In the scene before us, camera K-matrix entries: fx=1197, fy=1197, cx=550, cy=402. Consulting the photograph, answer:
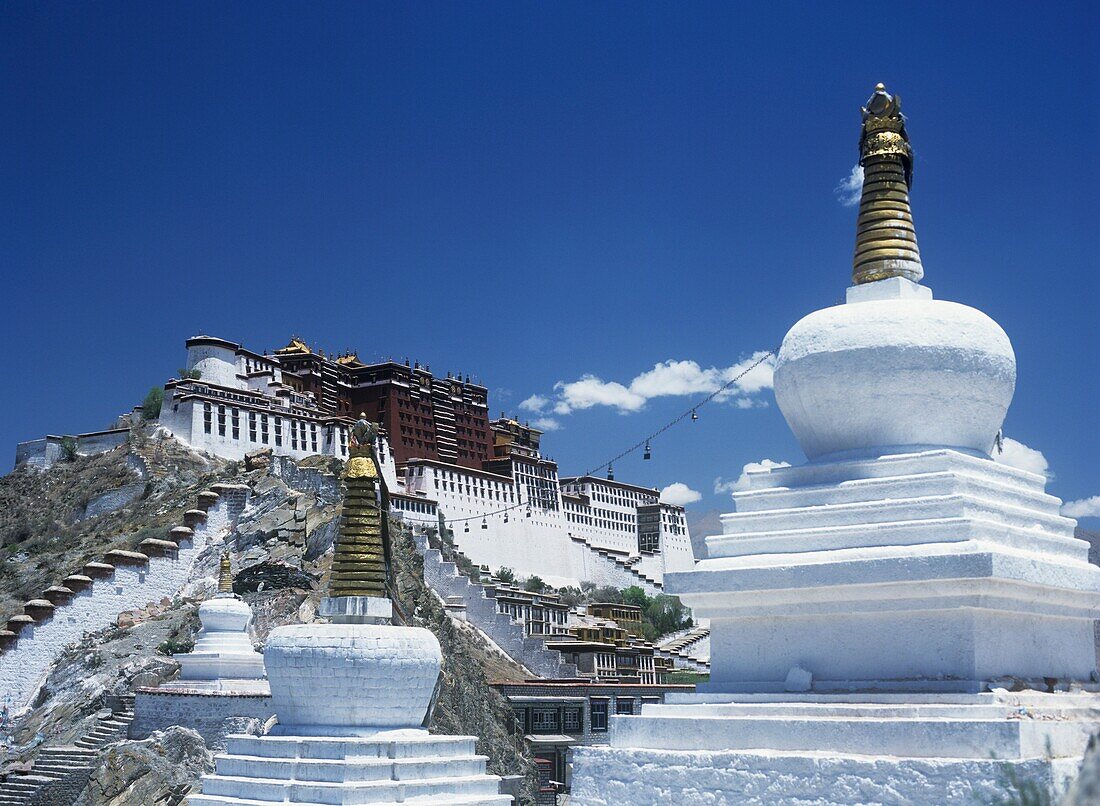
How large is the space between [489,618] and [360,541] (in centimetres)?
3675

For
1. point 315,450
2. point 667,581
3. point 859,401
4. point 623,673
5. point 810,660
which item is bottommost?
point 623,673

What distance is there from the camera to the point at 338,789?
1536cm

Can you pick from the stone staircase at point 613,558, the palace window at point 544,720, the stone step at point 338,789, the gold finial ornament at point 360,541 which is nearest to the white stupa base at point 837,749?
the stone step at point 338,789

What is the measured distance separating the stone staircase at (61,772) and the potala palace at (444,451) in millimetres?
28110

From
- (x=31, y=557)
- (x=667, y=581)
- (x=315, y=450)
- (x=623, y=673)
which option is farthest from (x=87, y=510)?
(x=667, y=581)

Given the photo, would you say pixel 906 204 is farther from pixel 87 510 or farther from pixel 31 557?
pixel 87 510

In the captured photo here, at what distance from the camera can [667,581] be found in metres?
10.4

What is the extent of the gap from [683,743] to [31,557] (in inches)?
1789

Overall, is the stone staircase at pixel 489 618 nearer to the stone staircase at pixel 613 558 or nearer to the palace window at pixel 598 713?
the palace window at pixel 598 713

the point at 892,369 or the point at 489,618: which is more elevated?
the point at 892,369

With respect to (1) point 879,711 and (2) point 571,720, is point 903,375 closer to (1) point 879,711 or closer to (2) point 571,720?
(1) point 879,711

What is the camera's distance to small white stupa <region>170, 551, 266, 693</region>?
28797 millimetres

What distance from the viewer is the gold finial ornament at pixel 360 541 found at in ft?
57.1

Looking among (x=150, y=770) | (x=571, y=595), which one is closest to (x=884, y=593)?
(x=150, y=770)
